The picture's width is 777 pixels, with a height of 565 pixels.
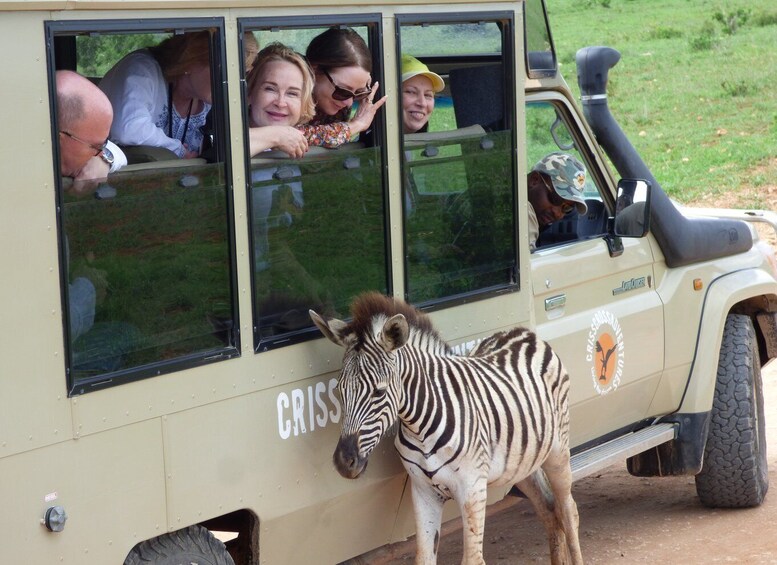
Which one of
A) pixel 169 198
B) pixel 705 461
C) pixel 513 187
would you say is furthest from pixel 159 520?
pixel 705 461

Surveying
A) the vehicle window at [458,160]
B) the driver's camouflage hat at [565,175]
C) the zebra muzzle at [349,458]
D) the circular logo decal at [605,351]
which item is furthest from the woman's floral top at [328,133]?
the circular logo decal at [605,351]

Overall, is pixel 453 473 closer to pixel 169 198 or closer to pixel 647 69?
pixel 169 198

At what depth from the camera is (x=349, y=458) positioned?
147 inches

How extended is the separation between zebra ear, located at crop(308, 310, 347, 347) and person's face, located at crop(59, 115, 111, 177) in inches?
35.0

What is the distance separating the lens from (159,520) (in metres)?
3.37

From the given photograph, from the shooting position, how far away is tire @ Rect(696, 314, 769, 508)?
581 cm

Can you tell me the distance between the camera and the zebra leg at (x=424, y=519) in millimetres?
4168

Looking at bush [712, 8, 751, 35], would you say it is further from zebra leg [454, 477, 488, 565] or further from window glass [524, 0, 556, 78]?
zebra leg [454, 477, 488, 565]

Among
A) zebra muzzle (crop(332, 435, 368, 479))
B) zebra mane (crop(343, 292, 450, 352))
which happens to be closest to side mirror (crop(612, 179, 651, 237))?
zebra mane (crop(343, 292, 450, 352))

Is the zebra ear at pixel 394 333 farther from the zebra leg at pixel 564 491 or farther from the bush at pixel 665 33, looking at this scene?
the bush at pixel 665 33

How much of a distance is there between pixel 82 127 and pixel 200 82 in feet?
1.90

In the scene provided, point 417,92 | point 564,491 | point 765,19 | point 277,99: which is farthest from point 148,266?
point 765,19

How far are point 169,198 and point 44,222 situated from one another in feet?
1.39

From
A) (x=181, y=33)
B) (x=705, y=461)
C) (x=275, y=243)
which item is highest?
(x=181, y=33)
